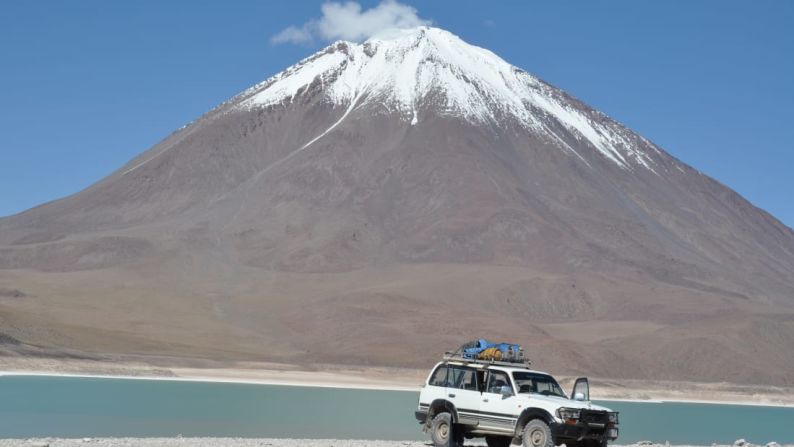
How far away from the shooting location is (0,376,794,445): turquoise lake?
34969 mm

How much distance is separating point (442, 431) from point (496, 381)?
68.9 inches

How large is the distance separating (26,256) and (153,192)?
113ft

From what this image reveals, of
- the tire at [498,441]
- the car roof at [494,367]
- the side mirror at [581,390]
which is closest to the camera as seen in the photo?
the side mirror at [581,390]

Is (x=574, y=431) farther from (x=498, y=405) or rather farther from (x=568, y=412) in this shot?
(x=498, y=405)

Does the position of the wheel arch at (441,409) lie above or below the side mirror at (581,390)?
below

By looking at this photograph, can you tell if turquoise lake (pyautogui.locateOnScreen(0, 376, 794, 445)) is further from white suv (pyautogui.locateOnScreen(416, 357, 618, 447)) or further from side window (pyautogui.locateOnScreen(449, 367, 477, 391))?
side window (pyautogui.locateOnScreen(449, 367, 477, 391))

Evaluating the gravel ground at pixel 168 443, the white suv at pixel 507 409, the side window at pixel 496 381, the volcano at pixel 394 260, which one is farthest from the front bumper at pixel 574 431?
the volcano at pixel 394 260

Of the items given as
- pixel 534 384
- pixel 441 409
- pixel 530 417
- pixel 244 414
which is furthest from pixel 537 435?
pixel 244 414

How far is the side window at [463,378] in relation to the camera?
24.7 m

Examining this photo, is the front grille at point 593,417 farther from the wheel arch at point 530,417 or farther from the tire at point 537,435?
the tire at point 537,435

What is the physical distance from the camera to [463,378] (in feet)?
81.8

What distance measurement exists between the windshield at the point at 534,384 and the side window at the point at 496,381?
270mm

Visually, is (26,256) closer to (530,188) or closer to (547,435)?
(530,188)

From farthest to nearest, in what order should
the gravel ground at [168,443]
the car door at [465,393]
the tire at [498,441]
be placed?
the car door at [465,393] → the tire at [498,441] → the gravel ground at [168,443]
